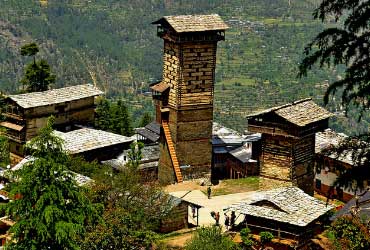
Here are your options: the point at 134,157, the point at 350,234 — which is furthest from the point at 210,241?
the point at 134,157

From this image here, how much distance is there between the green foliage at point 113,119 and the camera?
184 feet

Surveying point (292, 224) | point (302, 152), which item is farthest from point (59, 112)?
point (292, 224)

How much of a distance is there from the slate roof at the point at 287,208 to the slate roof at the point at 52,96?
1796 cm

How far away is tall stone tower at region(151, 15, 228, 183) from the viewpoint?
4072 cm

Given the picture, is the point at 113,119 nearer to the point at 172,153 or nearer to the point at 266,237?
the point at 172,153

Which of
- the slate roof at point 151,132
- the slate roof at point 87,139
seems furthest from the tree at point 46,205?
the slate roof at point 151,132

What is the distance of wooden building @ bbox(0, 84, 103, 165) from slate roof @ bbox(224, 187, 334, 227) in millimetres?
18071

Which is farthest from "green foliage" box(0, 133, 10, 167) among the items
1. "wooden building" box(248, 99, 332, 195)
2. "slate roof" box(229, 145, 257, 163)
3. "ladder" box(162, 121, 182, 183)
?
"wooden building" box(248, 99, 332, 195)

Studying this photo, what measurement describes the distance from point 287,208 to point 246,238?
2160 millimetres

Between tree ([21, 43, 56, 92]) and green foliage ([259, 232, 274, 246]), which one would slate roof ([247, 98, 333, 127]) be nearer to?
green foliage ([259, 232, 274, 246])

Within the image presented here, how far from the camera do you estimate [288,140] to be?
38.0 m

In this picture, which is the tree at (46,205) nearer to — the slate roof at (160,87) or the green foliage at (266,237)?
the green foliage at (266,237)

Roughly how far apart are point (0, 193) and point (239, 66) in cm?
14494

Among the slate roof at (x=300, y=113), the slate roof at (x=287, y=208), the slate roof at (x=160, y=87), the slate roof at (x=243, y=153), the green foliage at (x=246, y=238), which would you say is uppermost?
the slate roof at (x=160, y=87)
